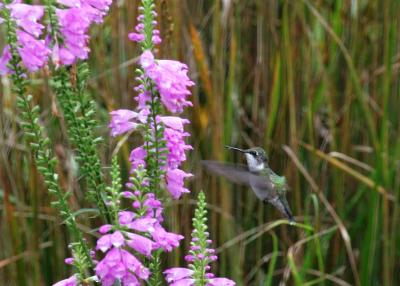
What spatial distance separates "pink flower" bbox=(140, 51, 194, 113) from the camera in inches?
54.2

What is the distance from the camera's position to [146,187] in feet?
4.60

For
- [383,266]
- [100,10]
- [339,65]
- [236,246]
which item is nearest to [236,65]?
[339,65]

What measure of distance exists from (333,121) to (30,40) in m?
1.91

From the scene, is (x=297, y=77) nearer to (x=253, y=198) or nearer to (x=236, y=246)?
(x=253, y=198)

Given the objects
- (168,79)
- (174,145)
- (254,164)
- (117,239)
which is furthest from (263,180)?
(117,239)

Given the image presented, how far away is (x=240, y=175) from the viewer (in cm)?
176

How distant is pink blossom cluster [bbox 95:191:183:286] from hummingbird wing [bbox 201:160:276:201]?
0.36 meters

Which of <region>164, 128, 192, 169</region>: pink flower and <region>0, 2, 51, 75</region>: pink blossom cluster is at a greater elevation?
<region>0, 2, 51, 75</region>: pink blossom cluster

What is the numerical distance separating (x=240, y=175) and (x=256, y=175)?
0.08m

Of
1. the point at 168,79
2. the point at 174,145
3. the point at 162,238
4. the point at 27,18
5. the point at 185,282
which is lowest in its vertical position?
the point at 185,282

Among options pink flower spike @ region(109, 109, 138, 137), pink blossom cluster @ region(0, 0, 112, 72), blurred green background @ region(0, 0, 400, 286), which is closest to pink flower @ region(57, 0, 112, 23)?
pink blossom cluster @ region(0, 0, 112, 72)

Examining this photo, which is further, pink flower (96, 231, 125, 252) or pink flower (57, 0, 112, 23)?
pink flower (57, 0, 112, 23)

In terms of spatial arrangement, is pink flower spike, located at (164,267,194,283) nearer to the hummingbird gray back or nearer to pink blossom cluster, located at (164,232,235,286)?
pink blossom cluster, located at (164,232,235,286)

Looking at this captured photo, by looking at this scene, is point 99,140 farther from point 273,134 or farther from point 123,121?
point 273,134
